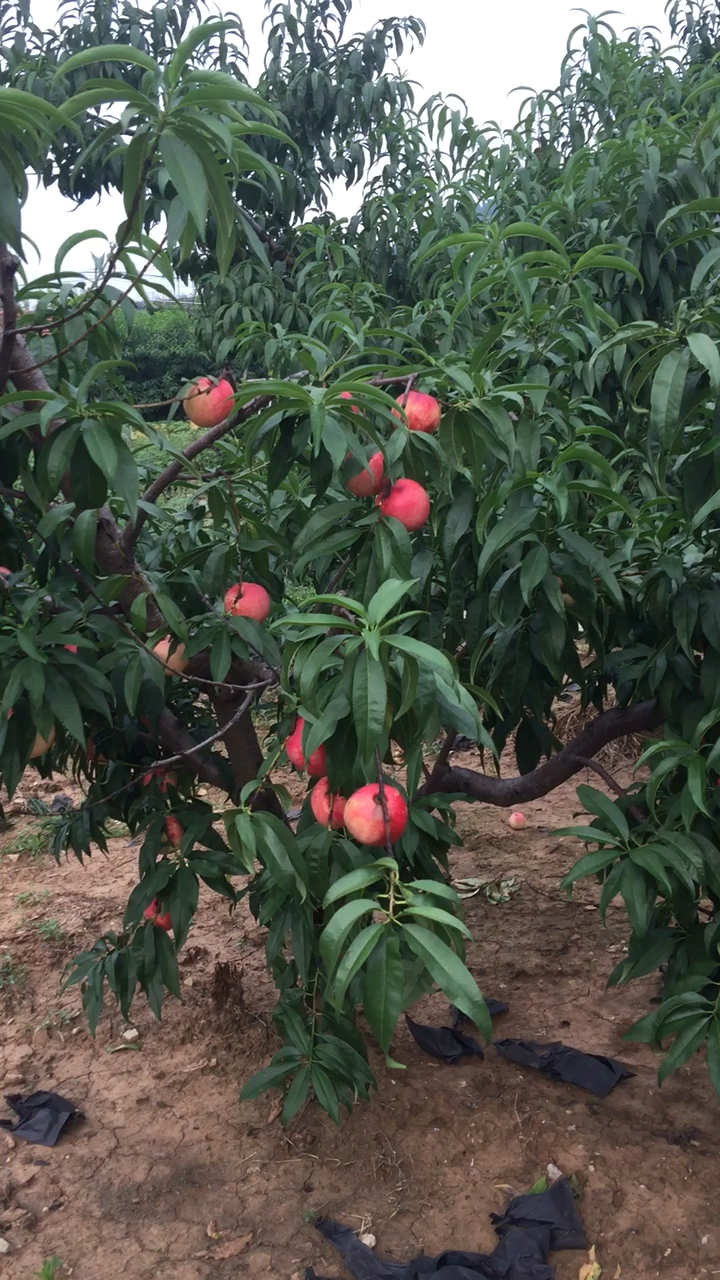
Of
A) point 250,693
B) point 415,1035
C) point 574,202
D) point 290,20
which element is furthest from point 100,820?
point 290,20

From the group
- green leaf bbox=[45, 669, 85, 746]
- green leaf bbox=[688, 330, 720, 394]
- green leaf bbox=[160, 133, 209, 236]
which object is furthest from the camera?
green leaf bbox=[45, 669, 85, 746]

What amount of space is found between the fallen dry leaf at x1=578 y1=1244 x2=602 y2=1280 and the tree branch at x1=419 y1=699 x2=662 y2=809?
0.95 metres

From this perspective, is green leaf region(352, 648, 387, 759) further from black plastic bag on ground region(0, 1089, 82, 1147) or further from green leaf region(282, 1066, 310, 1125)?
black plastic bag on ground region(0, 1089, 82, 1147)

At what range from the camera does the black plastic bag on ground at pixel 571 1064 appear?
244cm

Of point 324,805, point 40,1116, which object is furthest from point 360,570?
point 40,1116

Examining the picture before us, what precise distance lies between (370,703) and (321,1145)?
5.73 ft

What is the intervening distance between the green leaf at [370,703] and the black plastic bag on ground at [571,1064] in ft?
5.94

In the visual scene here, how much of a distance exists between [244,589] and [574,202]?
63.2 inches

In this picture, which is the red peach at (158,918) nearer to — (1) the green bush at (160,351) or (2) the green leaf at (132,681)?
(2) the green leaf at (132,681)

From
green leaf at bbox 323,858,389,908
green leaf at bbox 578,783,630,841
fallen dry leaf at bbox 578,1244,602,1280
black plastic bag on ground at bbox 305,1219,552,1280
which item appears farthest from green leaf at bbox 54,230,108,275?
fallen dry leaf at bbox 578,1244,602,1280

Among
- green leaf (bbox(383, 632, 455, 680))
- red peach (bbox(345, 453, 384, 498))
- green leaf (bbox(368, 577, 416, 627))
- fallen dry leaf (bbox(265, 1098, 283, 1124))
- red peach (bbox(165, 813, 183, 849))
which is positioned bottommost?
fallen dry leaf (bbox(265, 1098, 283, 1124))

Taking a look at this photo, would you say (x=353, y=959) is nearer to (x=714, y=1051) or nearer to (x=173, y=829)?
(x=714, y=1051)

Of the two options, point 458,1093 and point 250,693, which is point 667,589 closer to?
point 250,693

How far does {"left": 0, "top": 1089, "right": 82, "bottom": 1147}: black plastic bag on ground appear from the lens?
2.41 meters
